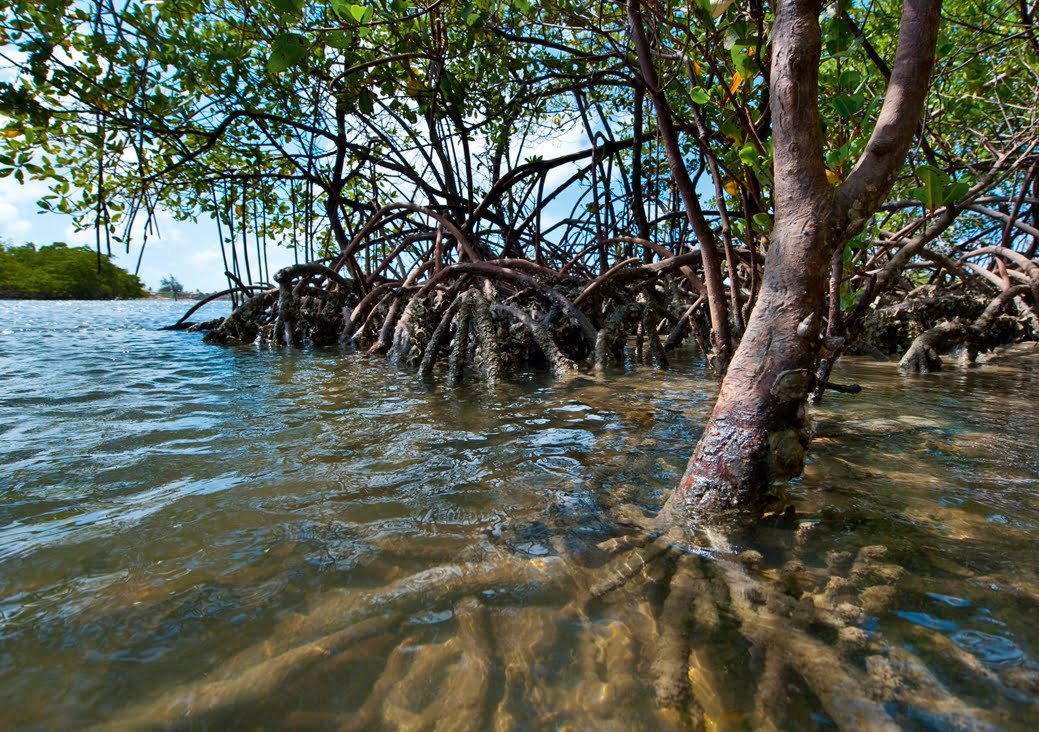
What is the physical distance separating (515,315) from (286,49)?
261 cm

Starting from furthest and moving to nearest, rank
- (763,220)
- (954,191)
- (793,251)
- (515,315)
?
(515,315)
(763,220)
(954,191)
(793,251)

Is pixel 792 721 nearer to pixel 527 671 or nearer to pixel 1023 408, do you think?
pixel 527 671

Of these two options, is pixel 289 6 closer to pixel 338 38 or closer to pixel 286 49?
pixel 286 49

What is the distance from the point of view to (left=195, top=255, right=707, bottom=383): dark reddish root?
4.23 metres

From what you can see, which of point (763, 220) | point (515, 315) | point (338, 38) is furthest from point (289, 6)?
point (515, 315)

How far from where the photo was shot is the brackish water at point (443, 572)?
0.91 meters

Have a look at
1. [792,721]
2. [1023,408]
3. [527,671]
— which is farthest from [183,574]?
[1023,408]

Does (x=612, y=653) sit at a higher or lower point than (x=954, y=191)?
lower

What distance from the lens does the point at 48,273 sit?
145 feet

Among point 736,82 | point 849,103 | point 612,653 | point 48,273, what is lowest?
point 612,653

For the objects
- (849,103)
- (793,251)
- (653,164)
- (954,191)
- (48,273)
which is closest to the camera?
(793,251)

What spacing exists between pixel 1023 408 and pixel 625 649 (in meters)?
3.25

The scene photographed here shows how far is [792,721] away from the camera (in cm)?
85

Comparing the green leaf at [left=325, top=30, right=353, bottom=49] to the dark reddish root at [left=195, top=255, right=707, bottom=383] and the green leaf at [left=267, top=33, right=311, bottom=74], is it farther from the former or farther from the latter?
the dark reddish root at [left=195, top=255, right=707, bottom=383]
